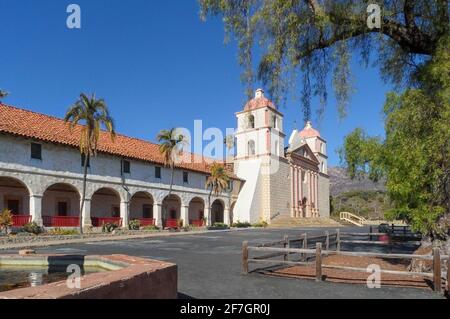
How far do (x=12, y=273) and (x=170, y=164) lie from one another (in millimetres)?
27502

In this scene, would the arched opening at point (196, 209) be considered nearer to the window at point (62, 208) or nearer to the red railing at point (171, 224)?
the red railing at point (171, 224)

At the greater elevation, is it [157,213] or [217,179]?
[217,179]

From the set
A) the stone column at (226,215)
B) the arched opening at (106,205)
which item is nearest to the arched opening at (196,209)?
the stone column at (226,215)

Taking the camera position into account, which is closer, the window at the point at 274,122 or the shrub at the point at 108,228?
the shrub at the point at 108,228

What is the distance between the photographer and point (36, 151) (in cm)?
2567

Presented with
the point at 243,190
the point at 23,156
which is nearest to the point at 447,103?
the point at 23,156

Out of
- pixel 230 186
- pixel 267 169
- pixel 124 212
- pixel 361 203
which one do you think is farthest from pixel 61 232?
pixel 361 203

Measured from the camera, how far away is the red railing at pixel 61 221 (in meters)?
26.3

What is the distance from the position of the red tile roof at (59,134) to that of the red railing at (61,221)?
4758 millimetres

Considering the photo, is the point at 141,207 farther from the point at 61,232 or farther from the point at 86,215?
the point at 61,232

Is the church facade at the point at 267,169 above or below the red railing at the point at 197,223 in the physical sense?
above

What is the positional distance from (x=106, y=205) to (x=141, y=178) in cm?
342

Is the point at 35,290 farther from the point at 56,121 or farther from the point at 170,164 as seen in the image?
the point at 170,164

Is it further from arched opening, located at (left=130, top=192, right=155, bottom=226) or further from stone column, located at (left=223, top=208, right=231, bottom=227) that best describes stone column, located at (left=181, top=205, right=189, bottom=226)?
stone column, located at (left=223, top=208, right=231, bottom=227)
